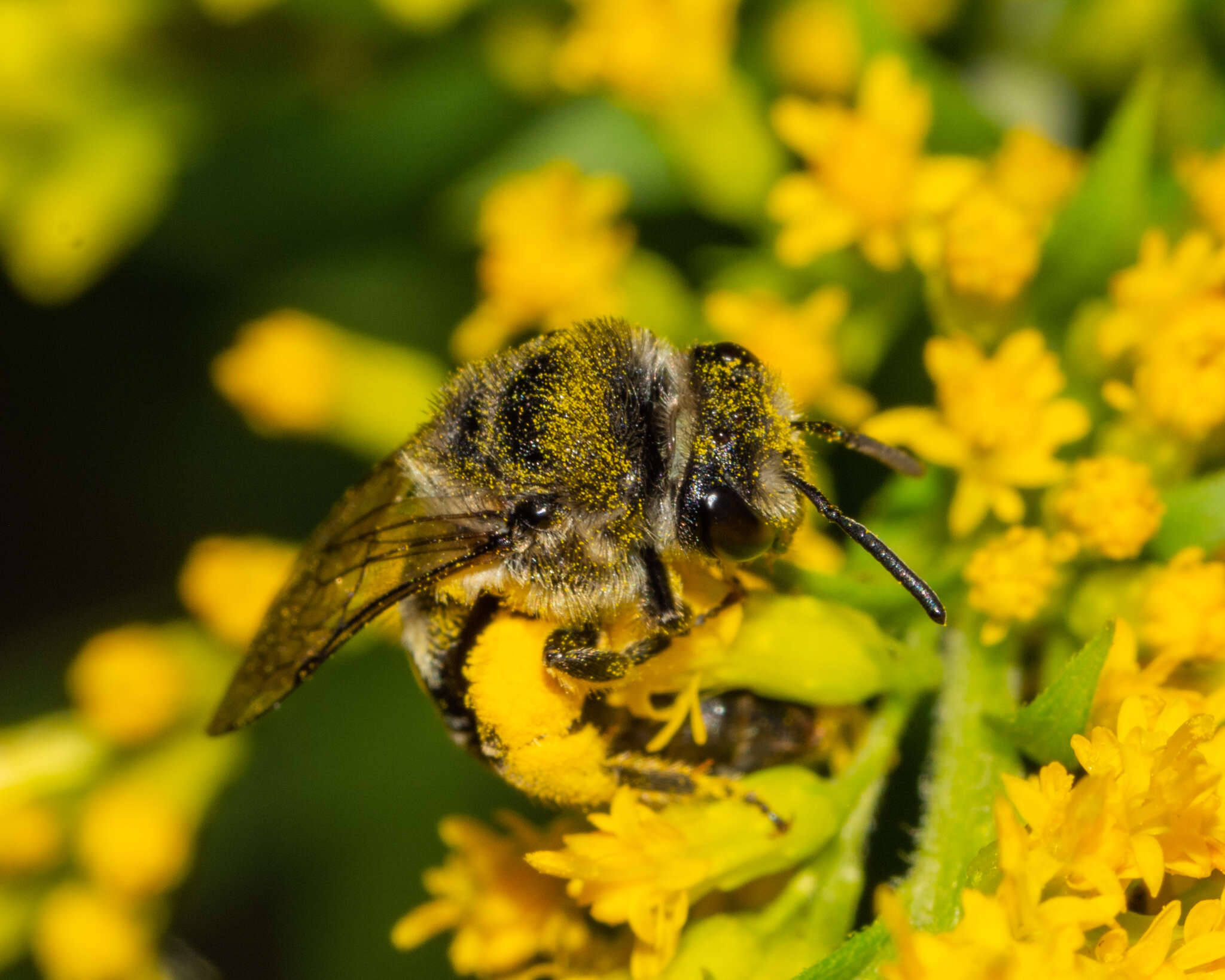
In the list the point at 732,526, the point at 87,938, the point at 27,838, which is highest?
the point at 732,526

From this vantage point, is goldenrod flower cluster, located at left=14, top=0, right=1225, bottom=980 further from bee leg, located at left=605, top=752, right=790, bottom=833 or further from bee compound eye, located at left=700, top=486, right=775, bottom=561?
bee compound eye, located at left=700, top=486, right=775, bottom=561

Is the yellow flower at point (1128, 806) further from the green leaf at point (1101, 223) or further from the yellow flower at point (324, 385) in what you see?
the yellow flower at point (324, 385)

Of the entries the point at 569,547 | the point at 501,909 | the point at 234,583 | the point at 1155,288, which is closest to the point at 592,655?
the point at 569,547

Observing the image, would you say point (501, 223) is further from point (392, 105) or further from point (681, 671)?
point (681, 671)

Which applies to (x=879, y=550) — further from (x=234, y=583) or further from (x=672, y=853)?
(x=234, y=583)

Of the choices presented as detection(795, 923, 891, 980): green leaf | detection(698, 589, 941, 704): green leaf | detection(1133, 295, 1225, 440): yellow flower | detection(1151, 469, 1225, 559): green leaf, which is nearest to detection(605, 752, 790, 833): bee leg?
detection(698, 589, 941, 704): green leaf

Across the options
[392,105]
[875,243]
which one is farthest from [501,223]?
[875,243]
